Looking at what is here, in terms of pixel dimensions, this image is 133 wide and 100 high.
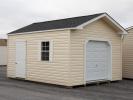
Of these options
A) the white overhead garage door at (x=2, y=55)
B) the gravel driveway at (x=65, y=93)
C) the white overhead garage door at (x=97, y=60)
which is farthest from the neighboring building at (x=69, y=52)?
the white overhead garage door at (x=2, y=55)

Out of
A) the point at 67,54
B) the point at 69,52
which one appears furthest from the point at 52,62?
the point at 69,52

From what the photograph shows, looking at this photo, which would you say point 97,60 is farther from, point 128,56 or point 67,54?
point 128,56

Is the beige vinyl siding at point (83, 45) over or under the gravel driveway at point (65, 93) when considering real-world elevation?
over

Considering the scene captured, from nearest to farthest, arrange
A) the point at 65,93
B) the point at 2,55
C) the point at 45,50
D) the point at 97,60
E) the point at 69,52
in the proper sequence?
the point at 65,93 < the point at 69,52 < the point at 45,50 < the point at 97,60 < the point at 2,55

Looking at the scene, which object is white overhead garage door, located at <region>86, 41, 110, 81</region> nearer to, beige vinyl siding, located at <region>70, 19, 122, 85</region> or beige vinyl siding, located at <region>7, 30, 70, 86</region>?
beige vinyl siding, located at <region>70, 19, 122, 85</region>

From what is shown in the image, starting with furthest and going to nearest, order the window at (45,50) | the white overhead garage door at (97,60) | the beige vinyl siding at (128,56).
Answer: the beige vinyl siding at (128,56), the white overhead garage door at (97,60), the window at (45,50)

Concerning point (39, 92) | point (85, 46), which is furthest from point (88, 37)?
point (39, 92)

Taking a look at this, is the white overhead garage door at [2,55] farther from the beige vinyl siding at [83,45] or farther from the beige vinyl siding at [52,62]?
the beige vinyl siding at [83,45]

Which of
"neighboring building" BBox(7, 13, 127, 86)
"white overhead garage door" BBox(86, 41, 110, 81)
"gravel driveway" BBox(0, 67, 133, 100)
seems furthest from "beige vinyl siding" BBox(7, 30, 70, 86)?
"white overhead garage door" BBox(86, 41, 110, 81)

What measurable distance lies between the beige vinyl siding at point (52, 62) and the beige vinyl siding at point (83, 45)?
0.35m

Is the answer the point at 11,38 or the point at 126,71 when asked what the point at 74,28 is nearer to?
the point at 11,38

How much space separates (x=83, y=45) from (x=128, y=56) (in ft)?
18.3

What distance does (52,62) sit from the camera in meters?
16.4

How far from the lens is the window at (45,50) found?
55.0 ft
